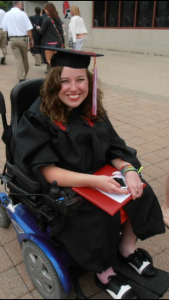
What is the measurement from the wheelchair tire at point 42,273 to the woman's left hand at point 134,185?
622 mm

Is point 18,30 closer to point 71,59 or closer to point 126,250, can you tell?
point 71,59

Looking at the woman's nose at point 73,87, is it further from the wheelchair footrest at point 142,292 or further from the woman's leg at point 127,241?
the wheelchair footrest at point 142,292

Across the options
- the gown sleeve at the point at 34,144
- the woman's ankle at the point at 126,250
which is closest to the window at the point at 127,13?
the gown sleeve at the point at 34,144

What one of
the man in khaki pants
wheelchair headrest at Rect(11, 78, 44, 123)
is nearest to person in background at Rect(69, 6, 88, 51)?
the man in khaki pants

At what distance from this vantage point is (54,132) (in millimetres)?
1763

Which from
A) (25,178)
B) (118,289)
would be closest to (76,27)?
(25,178)

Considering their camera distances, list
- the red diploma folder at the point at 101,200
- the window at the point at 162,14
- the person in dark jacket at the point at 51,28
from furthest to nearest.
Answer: the window at the point at 162,14 < the person in dark jacket at the point at 51,28 < the red diploma folder at the point at 101,200

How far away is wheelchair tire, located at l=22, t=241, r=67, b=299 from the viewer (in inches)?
65.9

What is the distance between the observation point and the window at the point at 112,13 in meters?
13.1

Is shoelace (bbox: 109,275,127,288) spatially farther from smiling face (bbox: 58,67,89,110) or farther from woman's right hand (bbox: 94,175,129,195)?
smiling face (bbox: 58,67,89,110)

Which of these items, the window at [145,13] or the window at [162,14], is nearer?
the window at [162,14]

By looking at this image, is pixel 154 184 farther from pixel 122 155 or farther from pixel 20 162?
pixel 20 162

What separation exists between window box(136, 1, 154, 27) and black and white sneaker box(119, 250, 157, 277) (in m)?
11.8

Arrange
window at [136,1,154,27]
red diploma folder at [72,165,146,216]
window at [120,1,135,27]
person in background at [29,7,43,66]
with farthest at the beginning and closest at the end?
window at [120,1,135,27] → window at [136,1,154,27] → person in background at [29,7,43,66] → red diploma folder at [72,165,146,216]
